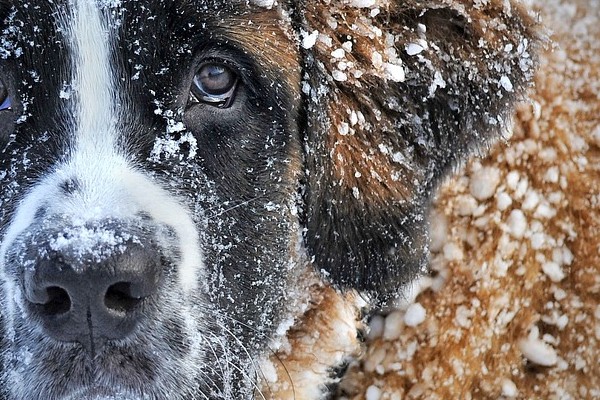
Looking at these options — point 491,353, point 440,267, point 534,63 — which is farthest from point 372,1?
point 491,353

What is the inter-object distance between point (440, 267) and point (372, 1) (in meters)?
1.05

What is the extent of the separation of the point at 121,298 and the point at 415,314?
134 centimetres

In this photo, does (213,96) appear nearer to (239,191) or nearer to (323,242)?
(239,191)

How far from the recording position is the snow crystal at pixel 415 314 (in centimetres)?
335

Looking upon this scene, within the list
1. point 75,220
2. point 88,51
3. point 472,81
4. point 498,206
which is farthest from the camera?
point 498,206

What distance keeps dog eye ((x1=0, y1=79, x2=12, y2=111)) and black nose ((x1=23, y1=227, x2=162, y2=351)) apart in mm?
549

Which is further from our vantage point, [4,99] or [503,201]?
[503,201]

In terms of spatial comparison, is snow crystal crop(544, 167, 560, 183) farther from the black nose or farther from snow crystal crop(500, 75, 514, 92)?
the black nose

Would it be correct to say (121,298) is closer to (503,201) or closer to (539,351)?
(503,201)

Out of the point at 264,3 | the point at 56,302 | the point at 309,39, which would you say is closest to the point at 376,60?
the point at 309,39

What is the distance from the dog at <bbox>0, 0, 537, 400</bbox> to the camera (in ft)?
7.71

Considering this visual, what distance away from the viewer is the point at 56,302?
2.29m

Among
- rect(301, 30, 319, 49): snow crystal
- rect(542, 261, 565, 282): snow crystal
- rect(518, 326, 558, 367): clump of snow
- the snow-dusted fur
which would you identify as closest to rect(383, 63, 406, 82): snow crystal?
rect(301, 30, 319, 49): snow crystal

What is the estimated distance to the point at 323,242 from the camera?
119 inches
